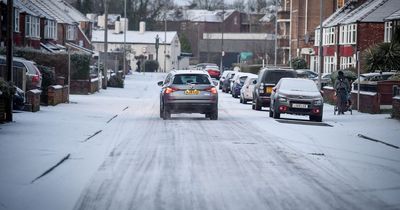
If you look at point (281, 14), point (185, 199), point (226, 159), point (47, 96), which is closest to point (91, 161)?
point (226, 159)

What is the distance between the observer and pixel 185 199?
11359mm

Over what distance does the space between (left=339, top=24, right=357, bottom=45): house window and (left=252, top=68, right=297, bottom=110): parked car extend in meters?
32.8

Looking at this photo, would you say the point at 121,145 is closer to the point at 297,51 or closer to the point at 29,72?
the point at 29,72

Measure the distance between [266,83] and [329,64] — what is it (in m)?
42.8

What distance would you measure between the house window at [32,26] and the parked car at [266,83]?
29036 millimetres

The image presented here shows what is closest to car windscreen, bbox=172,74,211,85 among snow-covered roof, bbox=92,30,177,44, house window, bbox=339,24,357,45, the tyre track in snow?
the tyre track in snow

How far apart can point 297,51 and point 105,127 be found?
228 feet

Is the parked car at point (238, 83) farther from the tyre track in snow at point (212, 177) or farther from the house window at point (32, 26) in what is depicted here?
the tyre track in snow at point (212, 177)

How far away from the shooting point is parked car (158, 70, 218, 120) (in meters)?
27.2

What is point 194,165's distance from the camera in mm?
15055

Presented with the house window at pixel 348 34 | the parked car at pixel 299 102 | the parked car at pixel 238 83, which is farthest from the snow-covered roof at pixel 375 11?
the parked car at pixel 299 102

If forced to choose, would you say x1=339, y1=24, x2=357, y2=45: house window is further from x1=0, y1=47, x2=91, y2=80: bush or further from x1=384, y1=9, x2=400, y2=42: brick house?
x1=0, y1=47, x2=91, y2=80: bush

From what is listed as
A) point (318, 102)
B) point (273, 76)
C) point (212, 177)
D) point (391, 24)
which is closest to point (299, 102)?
point (318, 102)

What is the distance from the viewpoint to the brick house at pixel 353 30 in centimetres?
6600
